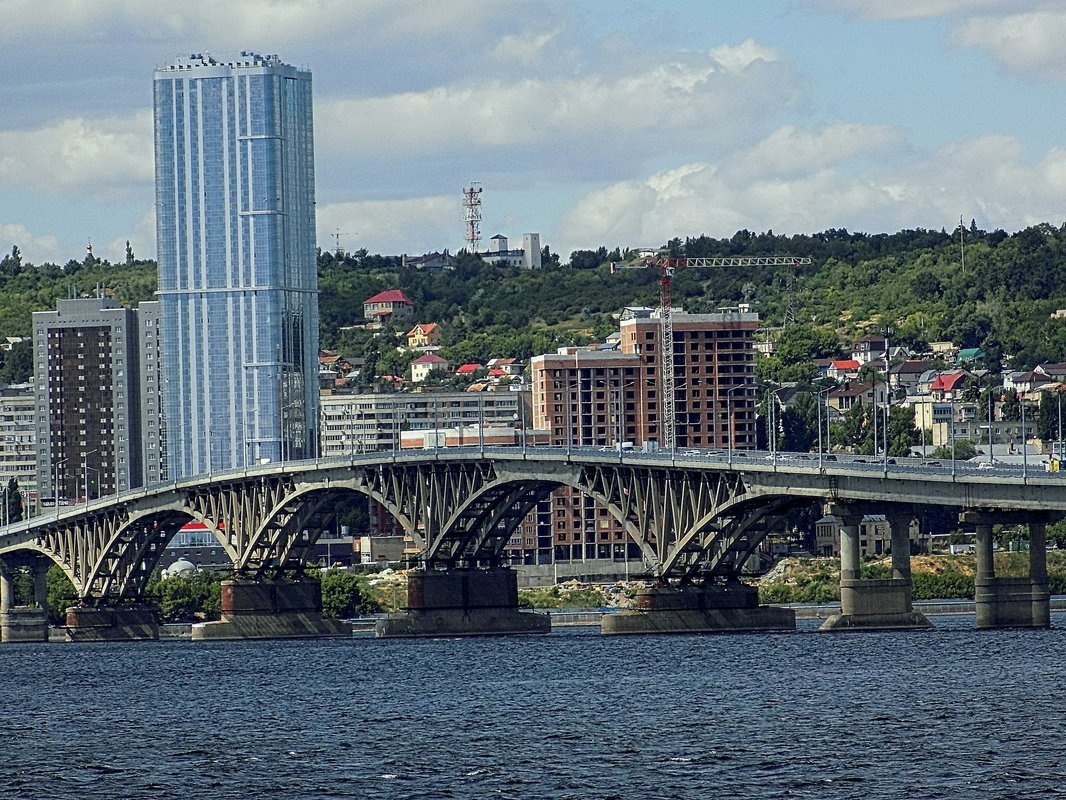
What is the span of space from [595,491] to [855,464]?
2710 centimetres

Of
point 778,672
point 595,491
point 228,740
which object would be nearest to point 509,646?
point 595,491

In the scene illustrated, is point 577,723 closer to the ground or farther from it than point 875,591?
closer to the ground

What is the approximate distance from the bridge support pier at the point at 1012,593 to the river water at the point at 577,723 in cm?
108

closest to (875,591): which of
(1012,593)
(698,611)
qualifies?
(1012,593)

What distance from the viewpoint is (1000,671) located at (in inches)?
5315

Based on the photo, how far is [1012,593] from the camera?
6334 inches

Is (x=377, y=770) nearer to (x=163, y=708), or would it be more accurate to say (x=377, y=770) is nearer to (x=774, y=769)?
(x=774, y=769)

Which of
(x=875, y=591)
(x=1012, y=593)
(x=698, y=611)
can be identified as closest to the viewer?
(x=1012, y=593)

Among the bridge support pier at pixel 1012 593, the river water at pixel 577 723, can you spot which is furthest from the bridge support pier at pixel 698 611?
the bridge support pier at pixel 1012 593

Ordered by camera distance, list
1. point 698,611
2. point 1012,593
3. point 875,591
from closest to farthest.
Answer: point 1012,593 → point 875,591 → point 698,611

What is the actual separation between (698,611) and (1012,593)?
989 inches

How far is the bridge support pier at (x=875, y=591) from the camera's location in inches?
6471

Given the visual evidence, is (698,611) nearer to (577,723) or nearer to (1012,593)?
(1012,593)

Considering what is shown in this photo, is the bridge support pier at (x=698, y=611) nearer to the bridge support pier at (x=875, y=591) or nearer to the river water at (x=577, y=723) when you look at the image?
the river water at (x=577, y=723)
